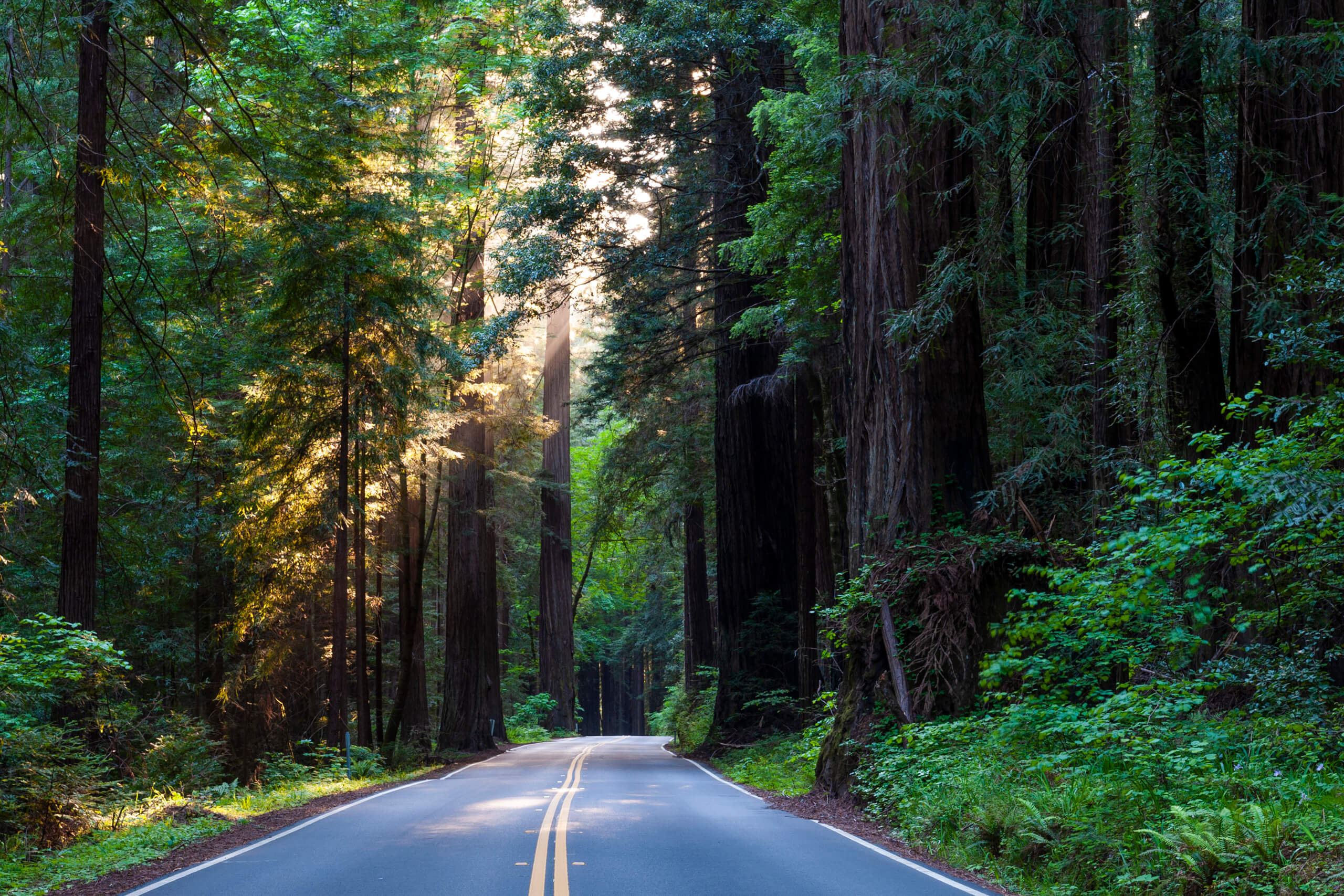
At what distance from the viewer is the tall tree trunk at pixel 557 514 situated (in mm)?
36500

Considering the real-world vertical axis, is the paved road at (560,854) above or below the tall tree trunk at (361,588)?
below

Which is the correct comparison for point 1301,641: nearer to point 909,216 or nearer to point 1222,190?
point 1222,190

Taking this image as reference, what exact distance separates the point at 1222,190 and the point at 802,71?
8.17m

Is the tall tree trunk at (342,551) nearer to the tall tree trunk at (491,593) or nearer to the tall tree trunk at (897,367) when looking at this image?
the tall tree trunk at (491,593)

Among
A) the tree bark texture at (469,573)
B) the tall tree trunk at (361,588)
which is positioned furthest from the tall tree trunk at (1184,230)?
the tree bark texture at (469,573)

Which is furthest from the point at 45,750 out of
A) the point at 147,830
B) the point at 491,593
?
the point at 491,593

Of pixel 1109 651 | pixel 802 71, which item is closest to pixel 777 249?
pixel 802 71

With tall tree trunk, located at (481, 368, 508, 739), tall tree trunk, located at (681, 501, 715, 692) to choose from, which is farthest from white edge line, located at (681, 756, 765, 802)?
tall tree trunk, located at (481, 368, 508, 739)

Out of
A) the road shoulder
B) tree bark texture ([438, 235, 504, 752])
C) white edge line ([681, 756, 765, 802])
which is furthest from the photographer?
tree bark texture ([438, 235, 504, 752])

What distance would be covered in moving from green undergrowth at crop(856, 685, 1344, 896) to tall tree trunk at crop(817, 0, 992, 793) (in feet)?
7.51

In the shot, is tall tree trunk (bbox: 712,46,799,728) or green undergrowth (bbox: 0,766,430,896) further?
tall tree trunk (bbox: 712,46,799,728)

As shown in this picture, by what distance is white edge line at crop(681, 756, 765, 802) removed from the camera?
13.9 meters

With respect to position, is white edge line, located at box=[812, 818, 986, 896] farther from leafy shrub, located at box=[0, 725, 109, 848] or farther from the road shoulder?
leafy shrub, located at box=[0, 725, 109, 848]

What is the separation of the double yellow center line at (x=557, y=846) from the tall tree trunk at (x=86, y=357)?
6.44m
